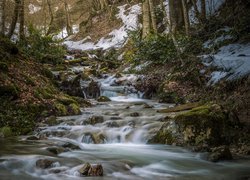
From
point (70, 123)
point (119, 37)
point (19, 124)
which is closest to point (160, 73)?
point (70, 123)

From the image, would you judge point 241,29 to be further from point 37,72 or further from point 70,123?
point 37,72

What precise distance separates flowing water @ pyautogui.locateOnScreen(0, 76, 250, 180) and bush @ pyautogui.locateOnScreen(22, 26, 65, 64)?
23.2 ft

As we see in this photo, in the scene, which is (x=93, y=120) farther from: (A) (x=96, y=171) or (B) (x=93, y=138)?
(A) (x=96, y=171)

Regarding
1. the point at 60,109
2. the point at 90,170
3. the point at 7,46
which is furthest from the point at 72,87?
the point at 90,170

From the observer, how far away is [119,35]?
88.9ft

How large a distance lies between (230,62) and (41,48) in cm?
1008

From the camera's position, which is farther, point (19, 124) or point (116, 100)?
point (116, 100)

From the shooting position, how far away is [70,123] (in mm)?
9078

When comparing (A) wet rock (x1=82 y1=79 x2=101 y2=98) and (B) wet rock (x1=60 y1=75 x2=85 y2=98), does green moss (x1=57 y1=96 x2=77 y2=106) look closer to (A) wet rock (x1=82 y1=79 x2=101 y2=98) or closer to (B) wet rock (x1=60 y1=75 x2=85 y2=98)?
(B) wet rock (x1=60 y1=75 x2=85 y2=98)

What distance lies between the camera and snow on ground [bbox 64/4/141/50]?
26.0 metres

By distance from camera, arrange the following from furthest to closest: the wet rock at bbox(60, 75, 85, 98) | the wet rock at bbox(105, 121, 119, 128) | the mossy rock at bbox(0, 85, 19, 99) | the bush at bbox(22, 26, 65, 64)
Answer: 1. the bush at bbox(22, 26, 65, 64)
2. the wet rock at bbox(60, 75, 85, 98)
3. the mossy rock at bbox(0, 85, 19, 99)
4. the wet rock at bbox(105, 121, 119, 128)

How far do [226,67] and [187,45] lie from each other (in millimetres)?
3534

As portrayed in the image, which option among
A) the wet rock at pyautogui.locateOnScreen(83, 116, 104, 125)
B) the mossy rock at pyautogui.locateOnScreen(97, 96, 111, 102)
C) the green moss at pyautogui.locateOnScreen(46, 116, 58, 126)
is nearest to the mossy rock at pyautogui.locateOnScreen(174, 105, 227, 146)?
the wet rock at pyautogui.locateOnScreen(83, 116, 104, 125)

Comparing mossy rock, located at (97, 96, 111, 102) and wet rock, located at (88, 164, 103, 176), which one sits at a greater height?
mossy rock, located at (97, 96, 111, 102)
